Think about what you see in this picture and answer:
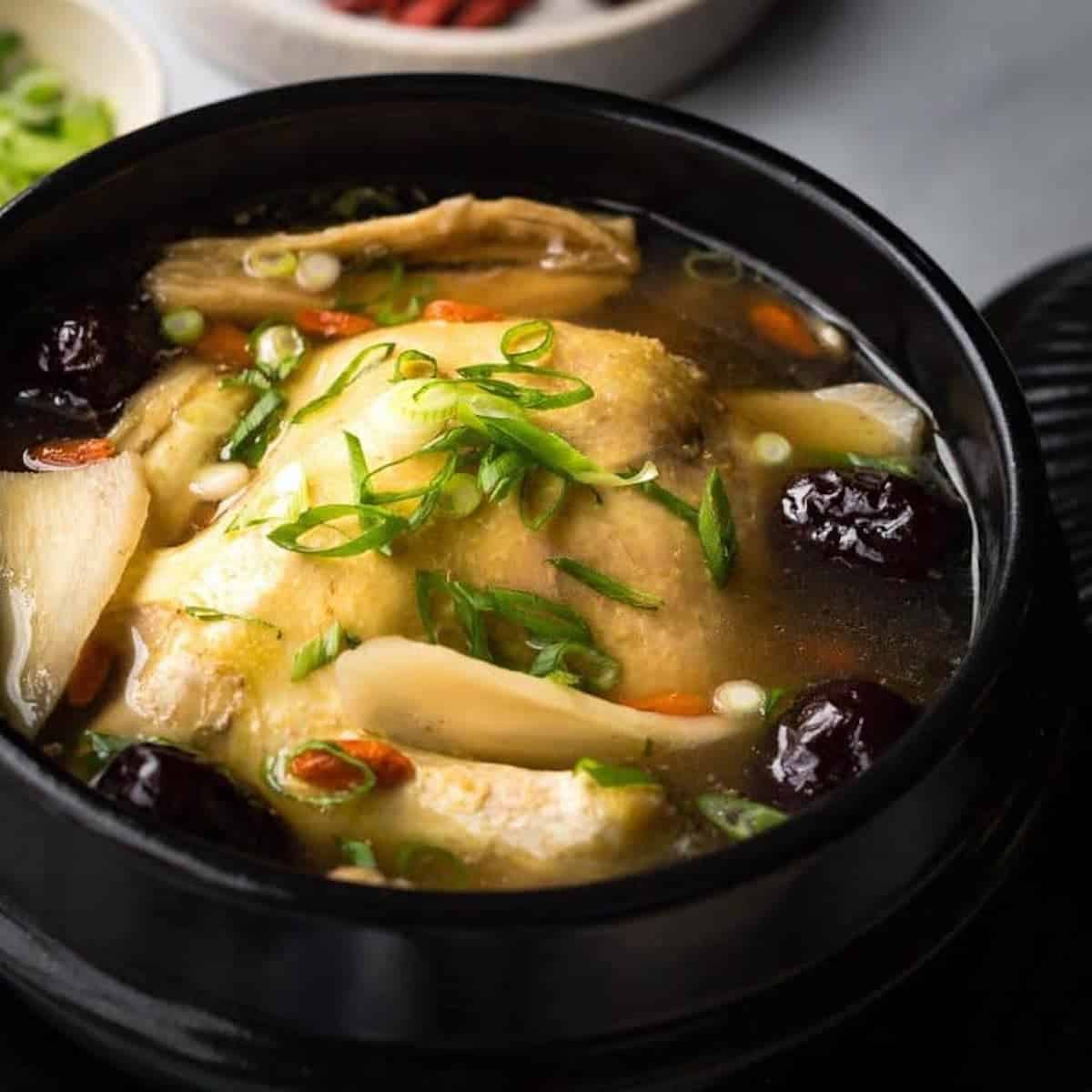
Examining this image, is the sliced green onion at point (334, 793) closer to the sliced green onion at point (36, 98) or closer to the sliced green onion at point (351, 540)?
the sliced green onion at point (351, 540)

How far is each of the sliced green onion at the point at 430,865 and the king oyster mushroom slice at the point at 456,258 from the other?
69 cm

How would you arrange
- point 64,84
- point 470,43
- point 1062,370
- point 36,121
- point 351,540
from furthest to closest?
point 64,84, point 36,121, point 470,43, point 1062,370, point 351,540

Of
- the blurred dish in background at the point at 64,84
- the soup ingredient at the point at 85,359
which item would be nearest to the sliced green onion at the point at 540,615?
the soup ingredient at the point at 85,359

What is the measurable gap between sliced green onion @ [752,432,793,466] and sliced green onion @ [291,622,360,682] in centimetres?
48

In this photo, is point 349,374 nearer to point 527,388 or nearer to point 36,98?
point 527,388

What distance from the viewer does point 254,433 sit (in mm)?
1721

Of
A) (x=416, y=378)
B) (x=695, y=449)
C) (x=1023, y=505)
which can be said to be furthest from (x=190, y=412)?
(x=1023, y=505)

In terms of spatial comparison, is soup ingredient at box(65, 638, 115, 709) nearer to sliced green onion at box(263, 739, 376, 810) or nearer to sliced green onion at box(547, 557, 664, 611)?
sliced green onion at box(263, 739, 376, 810)

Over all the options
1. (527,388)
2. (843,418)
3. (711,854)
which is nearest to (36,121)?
(527,388)

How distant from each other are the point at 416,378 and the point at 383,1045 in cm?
65

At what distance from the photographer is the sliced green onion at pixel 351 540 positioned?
1.50m

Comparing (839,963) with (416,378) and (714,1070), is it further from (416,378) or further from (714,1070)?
(416,378)

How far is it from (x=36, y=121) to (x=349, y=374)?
135 centimetres

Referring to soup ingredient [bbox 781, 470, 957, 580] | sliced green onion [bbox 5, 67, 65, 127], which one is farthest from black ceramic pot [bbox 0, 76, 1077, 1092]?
sliced green onion [bbox 5, 67, 65, 127]
